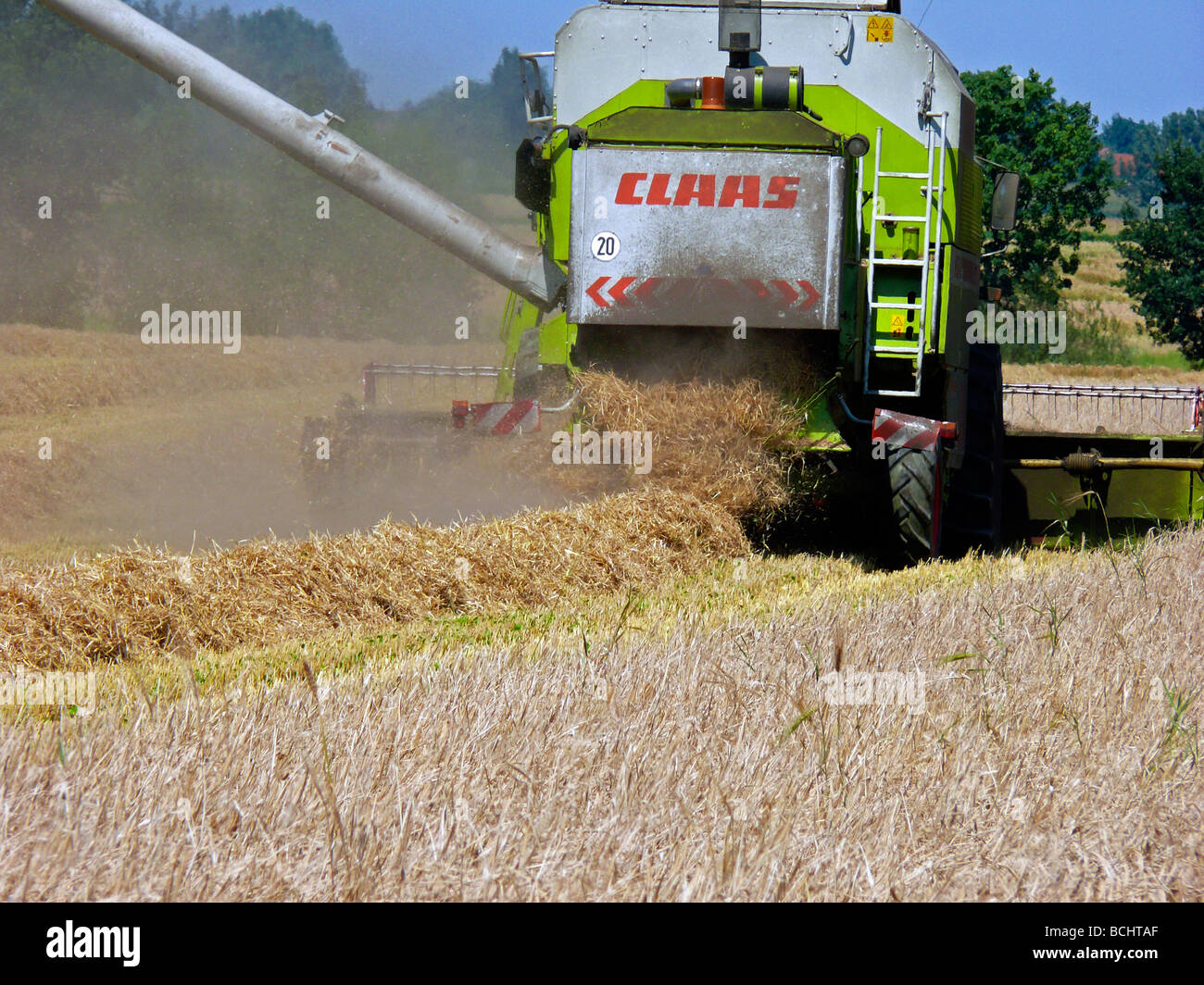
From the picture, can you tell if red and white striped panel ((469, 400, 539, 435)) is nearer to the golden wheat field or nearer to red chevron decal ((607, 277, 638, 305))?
the golden wheat field

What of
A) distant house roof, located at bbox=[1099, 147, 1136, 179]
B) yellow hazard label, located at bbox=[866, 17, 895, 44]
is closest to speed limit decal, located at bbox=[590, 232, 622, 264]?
yellow hazard label, located at bbox=[866, 17, 895, 44]

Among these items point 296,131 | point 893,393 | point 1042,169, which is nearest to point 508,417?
point 893,393

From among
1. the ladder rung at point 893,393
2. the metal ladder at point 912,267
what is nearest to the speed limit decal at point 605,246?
the metal ladder at point 912,267

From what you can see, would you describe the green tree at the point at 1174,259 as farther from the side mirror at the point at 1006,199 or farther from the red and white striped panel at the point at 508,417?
the red and white striped panel at the point at 508,417

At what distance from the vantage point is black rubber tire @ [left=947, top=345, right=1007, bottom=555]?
747cm

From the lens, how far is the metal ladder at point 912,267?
6.57m

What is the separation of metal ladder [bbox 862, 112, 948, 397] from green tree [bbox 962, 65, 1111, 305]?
116 ft

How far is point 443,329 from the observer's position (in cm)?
1669

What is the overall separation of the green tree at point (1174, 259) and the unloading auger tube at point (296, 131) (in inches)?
1595

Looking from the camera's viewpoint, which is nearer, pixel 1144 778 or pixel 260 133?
pixel 1144 778
